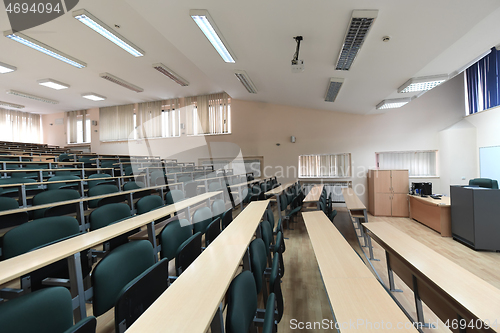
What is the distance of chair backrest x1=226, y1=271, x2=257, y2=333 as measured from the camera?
0.99m

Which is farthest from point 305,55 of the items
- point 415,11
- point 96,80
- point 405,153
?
point 96,80

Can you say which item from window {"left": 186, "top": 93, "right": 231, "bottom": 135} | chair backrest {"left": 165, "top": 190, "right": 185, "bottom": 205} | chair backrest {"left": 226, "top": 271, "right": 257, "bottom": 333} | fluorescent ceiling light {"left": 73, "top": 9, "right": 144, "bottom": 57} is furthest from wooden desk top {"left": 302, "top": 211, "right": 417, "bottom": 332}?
window {"left": 186, "top": 93, "right": 231, "bottom": 135}

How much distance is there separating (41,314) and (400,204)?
737 cm

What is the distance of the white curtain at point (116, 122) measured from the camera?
1052cm

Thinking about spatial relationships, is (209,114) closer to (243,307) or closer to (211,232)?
(211,232)

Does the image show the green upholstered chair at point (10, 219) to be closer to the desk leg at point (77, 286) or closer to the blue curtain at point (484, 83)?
the desk leg at point (77, 286)

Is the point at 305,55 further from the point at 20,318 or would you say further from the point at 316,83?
the point at 20,318

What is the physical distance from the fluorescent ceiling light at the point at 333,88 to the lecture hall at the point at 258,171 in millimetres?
67

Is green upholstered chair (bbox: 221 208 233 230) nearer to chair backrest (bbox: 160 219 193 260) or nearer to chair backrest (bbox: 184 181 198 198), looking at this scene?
chair backrest (bbox: 160 219 193 260)

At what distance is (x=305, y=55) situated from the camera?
4.04m

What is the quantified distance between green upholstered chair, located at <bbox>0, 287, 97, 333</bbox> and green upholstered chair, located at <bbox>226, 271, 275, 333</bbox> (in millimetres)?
557

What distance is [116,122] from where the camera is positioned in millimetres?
10703

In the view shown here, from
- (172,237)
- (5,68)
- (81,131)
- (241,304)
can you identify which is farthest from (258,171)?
(81,131)

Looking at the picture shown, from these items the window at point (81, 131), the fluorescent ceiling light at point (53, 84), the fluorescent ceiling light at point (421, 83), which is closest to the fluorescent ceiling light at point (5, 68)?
the fluorescent ceiling light at point (53, 84)
